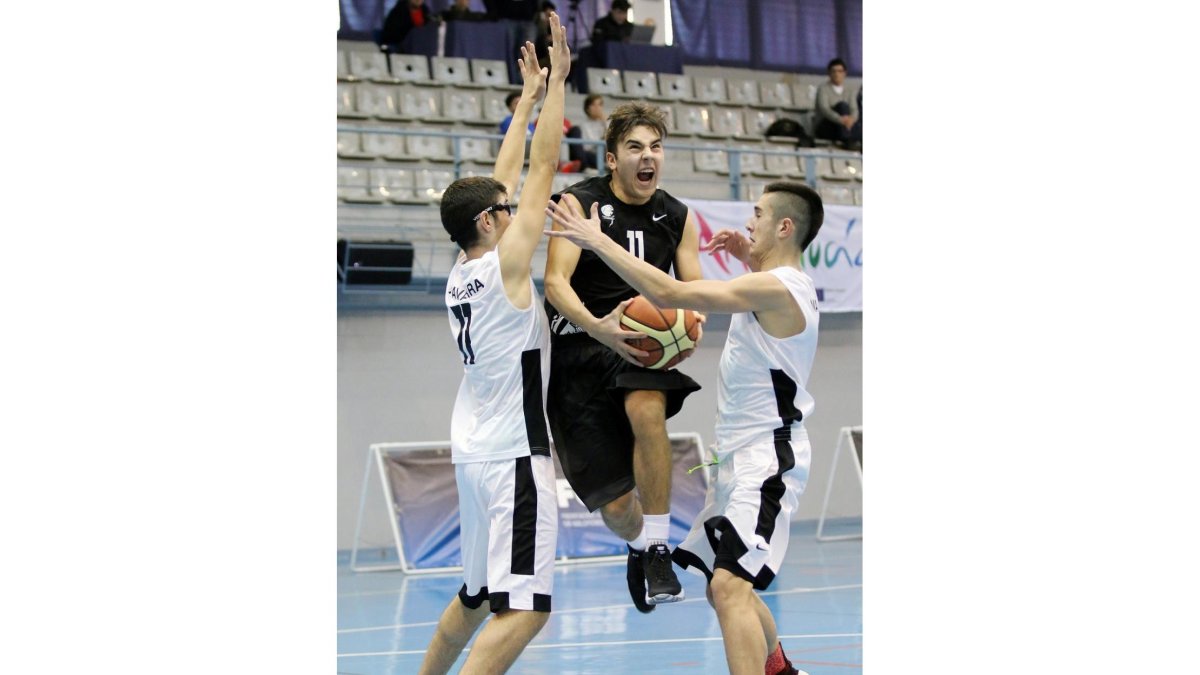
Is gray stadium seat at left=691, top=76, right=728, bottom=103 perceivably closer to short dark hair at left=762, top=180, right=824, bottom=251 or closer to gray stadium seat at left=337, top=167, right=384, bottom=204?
gray stadium seat at left=337, top=167, right=384, bottom=204

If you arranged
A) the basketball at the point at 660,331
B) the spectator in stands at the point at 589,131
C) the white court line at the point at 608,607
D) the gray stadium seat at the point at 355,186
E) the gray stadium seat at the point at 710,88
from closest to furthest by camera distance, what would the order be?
the basketball at the point at 660,331 → the white court line at the point at 608,607 → the gray stadium seat at the point at 355,186 → the spectator in stands at the point at 589,131 → the gray stadium seat at the point at 710,88

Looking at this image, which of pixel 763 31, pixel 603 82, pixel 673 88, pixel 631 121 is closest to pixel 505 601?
pixel 631 121

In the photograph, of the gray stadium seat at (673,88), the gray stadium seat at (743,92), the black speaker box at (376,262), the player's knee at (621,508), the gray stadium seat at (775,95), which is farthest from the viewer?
the gray stadium seat at (775,95)

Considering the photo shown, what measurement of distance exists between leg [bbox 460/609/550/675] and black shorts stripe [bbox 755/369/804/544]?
94 centimetres

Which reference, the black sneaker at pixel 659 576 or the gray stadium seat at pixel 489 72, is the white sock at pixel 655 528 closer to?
the black sneaker at pixel 659 576

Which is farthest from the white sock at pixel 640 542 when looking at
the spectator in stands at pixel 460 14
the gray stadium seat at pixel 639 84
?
the spectator in stands at pixel 460 14

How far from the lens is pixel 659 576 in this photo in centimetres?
544

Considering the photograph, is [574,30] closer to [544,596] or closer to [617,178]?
[617,178]

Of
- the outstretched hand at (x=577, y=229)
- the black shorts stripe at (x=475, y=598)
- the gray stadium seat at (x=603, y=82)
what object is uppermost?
the gray stadium seat at (x=603, y=82)

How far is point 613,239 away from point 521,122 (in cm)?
65

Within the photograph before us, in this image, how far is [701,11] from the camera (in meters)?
18.6

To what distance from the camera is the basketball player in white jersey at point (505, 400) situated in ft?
16.3

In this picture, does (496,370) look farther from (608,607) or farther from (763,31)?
(763,31)
